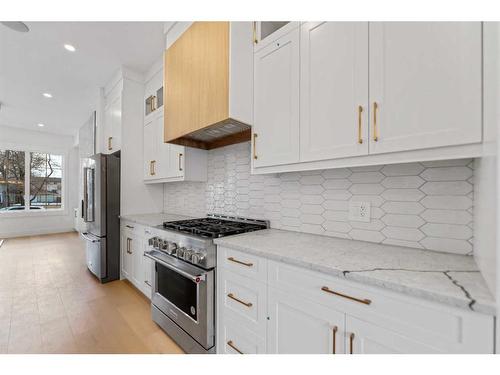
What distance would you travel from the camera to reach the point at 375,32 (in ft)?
3.46

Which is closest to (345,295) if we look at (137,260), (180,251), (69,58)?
(180,251)

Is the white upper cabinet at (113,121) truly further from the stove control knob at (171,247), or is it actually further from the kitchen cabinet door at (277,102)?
the kitchen cabinet door at (277,102)

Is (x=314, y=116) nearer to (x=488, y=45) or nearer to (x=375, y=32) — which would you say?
(x=375, y=32)

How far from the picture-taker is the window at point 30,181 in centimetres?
556

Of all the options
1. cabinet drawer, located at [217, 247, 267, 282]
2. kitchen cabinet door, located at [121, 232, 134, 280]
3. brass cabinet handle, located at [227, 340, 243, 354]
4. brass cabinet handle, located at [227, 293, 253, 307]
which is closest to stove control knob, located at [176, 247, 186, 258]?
cabinet drawer, located at [217, 247, 267, 282]

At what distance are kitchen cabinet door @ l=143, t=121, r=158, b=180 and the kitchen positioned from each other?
50cm

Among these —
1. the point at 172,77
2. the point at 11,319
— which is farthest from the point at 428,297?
the point at 11,319

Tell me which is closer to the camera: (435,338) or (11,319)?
(435,338)

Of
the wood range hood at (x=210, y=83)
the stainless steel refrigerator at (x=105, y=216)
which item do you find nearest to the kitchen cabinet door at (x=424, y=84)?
the wood range hood at (x=210, y=83)

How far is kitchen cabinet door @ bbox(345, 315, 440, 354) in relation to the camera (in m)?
0.76

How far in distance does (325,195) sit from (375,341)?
886 millimetres

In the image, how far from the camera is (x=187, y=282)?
1616 millimetres
